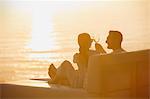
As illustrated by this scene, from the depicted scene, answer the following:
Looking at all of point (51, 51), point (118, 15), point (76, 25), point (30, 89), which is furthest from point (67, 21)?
point (30, 89)

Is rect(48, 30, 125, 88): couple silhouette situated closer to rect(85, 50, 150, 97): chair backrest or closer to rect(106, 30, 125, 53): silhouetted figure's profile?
rect(106, 30, 125, 53): silhouetted figure's profile

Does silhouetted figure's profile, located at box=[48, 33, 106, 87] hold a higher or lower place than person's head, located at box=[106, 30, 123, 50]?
lower

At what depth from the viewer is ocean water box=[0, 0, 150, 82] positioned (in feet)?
16.7

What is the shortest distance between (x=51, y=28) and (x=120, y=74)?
15.0 ft

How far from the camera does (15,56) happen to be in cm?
584

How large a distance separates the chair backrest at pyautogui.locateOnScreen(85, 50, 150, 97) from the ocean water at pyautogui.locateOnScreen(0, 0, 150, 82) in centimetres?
289

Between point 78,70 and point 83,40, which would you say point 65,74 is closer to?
point 78,70

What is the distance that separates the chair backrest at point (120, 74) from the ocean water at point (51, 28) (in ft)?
9.48

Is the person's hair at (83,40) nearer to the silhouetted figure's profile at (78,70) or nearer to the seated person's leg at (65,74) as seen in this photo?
the silhouetted figure's profile at (78,70)

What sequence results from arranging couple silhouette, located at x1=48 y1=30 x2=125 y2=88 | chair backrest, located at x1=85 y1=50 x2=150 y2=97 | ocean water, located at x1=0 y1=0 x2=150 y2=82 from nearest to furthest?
chair backrest, located at x1=85 y1=50 x2=150 y2=97, couple silhouette, located at x1=48 y1=30 x2=125 y2=88, ocean water, located at x1=0 y1=0 x2=150 y2=82

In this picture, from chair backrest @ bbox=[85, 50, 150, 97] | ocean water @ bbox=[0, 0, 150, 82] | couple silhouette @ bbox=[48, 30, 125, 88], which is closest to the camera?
chair backrest @ bbox=[85, 50, 150, 97]

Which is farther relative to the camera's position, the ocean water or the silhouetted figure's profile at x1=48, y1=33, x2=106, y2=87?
the ocean water

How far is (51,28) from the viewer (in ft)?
20.6

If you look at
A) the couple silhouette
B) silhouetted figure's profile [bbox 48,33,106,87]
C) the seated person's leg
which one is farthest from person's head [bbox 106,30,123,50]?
the seated person's leg
